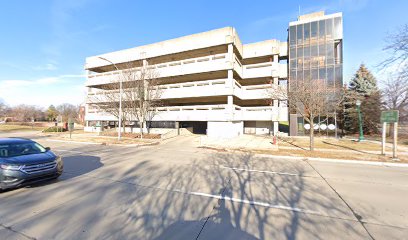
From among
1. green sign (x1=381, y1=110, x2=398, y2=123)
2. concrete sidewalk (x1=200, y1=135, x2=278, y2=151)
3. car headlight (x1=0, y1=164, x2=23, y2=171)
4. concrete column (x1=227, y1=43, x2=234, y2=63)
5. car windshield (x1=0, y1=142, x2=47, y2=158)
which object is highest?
concrete column (x1=227, y1=43, x2=234, y2=63)

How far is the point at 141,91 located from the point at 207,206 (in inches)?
740

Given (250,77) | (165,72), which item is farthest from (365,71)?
(165,72)

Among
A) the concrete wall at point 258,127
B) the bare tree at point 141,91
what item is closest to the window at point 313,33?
the concrete wall at point 258,127

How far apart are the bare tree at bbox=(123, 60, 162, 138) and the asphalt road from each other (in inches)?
574

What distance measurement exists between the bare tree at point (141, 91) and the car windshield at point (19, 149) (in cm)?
1358

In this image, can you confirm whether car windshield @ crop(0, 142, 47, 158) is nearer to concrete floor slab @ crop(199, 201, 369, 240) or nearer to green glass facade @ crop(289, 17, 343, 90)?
concrete floor slab @ crop(199, 201, 369, 240)

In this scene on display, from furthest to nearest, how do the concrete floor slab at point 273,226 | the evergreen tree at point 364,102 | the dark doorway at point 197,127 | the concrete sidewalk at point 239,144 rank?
the dark doorway at point 197,127, the evergreen tree at point 364,102, the concrete sidewalk at point 239,144, the concrete floor slab at point 273,226

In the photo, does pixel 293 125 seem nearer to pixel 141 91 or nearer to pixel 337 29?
pixel 337 29

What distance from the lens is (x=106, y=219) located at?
153 inches

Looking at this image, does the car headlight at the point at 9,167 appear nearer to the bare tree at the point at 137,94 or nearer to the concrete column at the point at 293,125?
the bare tree at the point at 137,94

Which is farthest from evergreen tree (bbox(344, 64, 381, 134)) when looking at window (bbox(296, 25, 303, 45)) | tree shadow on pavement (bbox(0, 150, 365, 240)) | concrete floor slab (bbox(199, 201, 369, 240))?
concrete floor slab (bbox(199, 201, 369, 240))

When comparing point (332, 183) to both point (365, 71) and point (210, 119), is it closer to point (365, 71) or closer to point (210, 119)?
point (210, 119)

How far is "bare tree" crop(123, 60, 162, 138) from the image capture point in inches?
842

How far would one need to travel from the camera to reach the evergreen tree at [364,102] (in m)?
23.7
